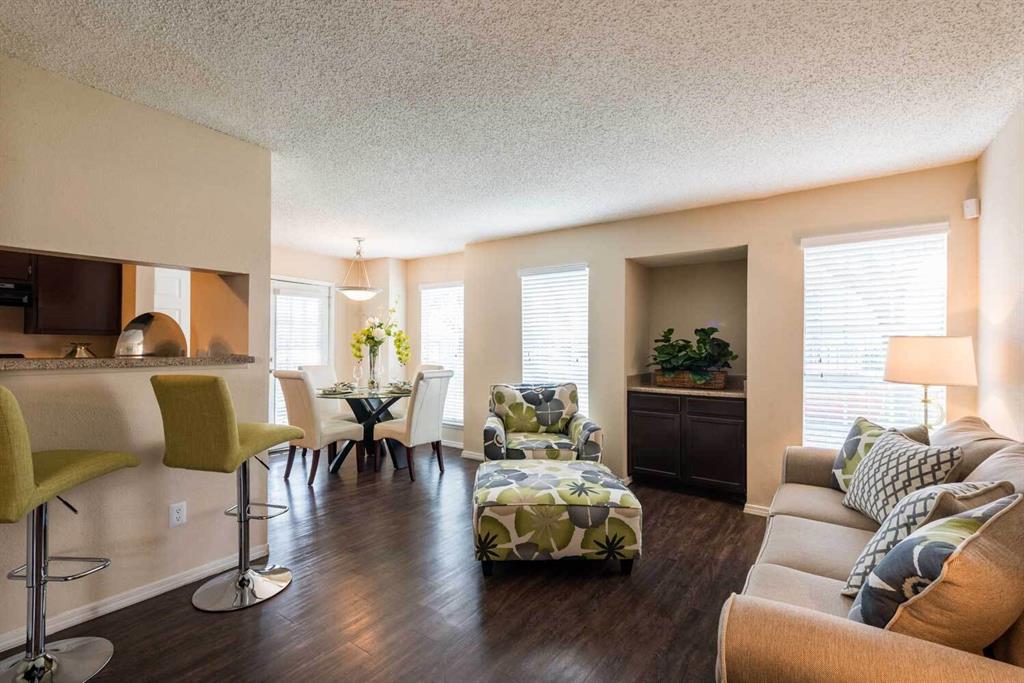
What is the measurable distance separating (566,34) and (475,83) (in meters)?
0.50

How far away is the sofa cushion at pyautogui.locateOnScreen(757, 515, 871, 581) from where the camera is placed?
1737 mm

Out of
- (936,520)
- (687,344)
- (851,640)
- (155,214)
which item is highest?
(155,214)

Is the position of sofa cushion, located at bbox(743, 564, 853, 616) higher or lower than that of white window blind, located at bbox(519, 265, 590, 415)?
lower

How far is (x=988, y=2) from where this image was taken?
157 cm

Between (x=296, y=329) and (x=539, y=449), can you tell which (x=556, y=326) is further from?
(x=296, y=329)

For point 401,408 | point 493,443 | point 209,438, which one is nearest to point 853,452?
point 493,443

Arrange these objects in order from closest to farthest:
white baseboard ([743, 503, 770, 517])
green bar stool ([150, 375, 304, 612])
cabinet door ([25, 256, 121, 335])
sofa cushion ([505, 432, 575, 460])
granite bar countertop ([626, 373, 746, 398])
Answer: green bar stool ([150, 375, 304, 612]) < cabinet door ([25, 256, 121, 335]) < white baseboard ([743, 503, 770, 517]) < sofa cushion ([505, 432, 575, 460]) < granite bar countertop ([626, 373, 746, 398])

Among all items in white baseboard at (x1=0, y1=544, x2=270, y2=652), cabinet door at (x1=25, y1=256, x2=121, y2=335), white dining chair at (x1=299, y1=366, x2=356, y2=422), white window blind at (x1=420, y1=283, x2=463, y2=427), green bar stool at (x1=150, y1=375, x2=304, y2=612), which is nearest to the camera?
white baseboard at (x1=0, y1=544, x2=270, y2=652)

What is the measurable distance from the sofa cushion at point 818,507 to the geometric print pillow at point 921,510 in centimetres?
71

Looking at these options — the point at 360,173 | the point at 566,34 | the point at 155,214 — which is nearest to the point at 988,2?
the point at 566,34

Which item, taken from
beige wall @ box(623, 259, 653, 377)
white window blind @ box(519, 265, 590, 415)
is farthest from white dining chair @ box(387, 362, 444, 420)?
beige wall @ box(623, 259, 653, 377)

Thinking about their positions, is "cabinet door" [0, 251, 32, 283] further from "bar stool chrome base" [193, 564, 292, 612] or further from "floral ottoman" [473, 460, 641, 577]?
"floral ottoman" [473, 460, 641, 577]

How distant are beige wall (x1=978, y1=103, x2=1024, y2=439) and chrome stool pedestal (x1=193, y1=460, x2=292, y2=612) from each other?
12.1 feet

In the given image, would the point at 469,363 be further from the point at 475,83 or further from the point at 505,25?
the point at 505,25
